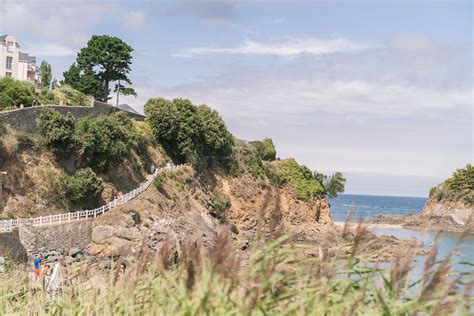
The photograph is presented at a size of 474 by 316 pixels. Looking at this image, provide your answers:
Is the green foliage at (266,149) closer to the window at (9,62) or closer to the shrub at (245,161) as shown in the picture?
the shrub at (245,161)

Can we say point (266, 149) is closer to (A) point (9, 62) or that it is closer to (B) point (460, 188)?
(A) point (9, 62)

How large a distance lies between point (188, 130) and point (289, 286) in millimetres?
47912

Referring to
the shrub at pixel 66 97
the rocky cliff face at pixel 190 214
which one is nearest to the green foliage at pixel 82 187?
the rocky cliff face at pixel 190 214

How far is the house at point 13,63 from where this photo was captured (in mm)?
57375

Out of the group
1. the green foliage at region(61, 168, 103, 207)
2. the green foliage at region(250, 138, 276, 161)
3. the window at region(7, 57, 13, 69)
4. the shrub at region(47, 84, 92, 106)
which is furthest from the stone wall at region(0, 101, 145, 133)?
the green foliage at region(250, 138, 276, 161)

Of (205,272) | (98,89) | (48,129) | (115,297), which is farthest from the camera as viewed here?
(98,89)

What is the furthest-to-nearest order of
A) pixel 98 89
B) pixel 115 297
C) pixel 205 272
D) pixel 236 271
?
pixel 98 89
pixel 115 297
pixel 205 272
pixel 236 271

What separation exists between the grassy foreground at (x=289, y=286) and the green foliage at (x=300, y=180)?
58176 millimetres

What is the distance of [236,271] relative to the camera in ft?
14.9

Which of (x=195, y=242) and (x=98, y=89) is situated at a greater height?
(x=98, y=89)

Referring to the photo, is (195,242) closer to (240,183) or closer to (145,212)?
(145,212)

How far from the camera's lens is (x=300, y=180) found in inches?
2552

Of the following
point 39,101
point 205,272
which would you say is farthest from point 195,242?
point 39,101

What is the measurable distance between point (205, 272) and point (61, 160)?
36238 millimetres
